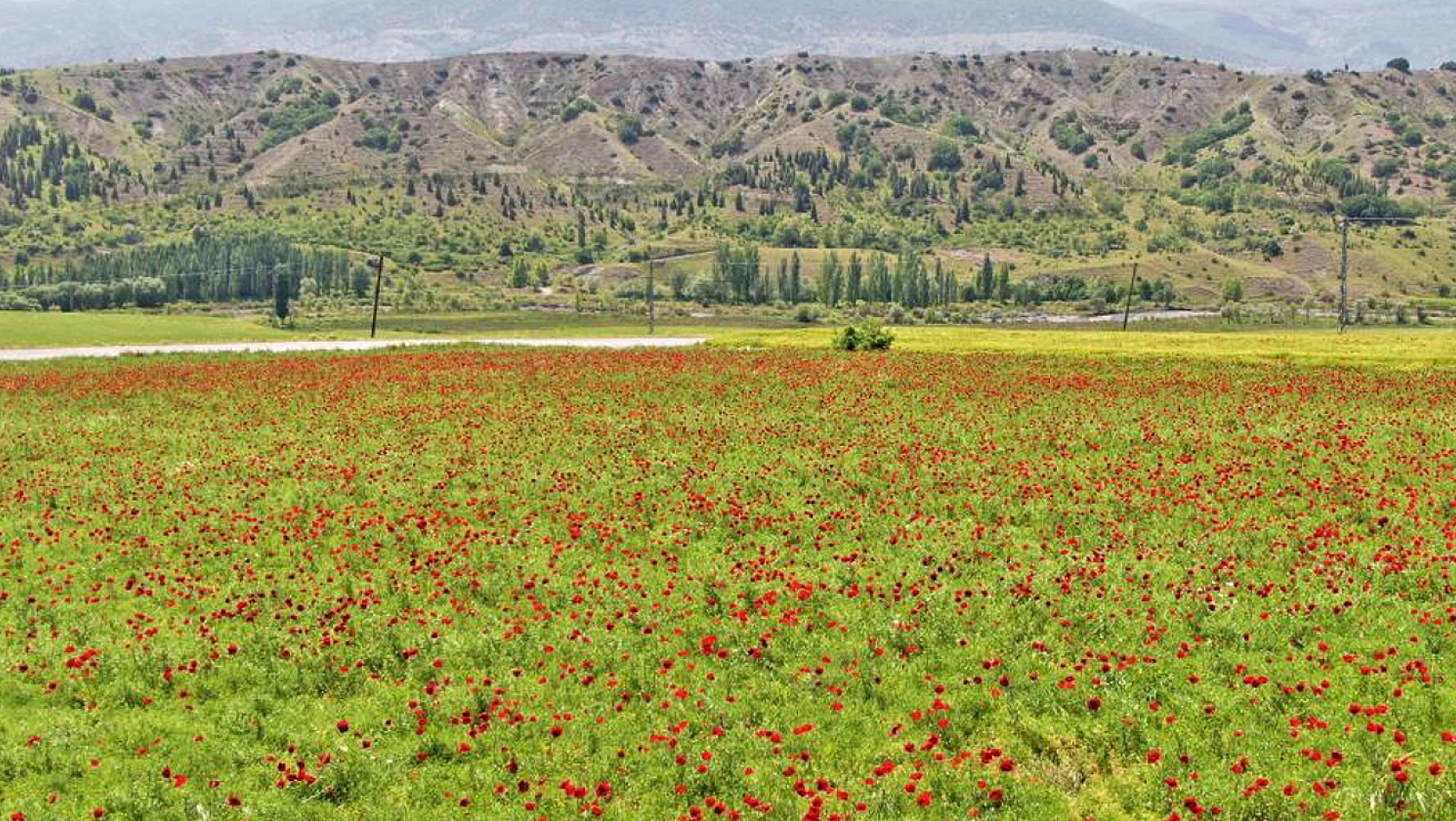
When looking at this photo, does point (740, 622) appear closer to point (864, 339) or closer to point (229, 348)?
point (864, 339)

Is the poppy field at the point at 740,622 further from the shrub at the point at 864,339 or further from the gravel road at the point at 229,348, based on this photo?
the gravel road at the point at 229,348

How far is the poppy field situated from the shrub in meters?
35.2

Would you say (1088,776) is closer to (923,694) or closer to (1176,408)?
(923,694)

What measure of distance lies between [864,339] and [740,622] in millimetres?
55175

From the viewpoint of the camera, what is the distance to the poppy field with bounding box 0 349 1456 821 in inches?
563

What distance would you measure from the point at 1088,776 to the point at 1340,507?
14920 millimetres

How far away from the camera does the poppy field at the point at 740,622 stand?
14297 mm

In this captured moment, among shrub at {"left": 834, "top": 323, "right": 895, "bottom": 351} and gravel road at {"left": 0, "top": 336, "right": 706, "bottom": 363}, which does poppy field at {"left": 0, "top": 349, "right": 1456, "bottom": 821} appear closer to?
shrub at {"left": 834, "top": 323, "right": 895, "bottom": 351}

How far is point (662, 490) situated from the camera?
2869 centimetres

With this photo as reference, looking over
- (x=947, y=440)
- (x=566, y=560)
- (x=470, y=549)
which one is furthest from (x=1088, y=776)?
(x=947, y=440)

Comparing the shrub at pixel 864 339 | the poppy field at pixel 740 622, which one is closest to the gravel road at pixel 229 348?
the shrub at pixel 864 339

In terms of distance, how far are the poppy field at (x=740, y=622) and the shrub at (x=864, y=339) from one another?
3525 centimetres

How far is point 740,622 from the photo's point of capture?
19.4m

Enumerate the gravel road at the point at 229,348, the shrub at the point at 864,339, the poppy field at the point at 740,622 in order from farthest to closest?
the gravel road at the point at 229,348 → the shrub at the point at 864,339 → the poppy field at the point at 740,622
